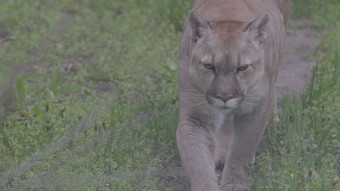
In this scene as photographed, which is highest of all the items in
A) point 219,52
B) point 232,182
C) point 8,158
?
point 219,52

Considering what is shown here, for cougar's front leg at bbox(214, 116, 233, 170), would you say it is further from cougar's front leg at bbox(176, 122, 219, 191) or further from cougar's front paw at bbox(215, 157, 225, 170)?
cougar's front leg at bbox(176, 122, 219, 191)

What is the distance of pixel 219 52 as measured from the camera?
12.1 ft

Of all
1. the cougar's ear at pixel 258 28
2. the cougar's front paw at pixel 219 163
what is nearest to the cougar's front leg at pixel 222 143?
the cougar's front paw at pixel 219 163

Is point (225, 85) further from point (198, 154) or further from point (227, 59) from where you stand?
point (198, 154)

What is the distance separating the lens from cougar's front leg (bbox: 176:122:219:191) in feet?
12.3

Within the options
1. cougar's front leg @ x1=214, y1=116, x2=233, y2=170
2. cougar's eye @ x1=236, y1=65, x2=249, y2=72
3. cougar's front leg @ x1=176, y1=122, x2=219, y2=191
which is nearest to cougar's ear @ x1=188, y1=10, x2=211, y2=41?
cougar's eye @ x1=236, y1=65, x2=249, y2=72

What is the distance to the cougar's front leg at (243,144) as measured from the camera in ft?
13.2

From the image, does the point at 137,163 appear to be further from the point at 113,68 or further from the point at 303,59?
the point at 303,59

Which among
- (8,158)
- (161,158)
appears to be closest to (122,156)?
(161,158)

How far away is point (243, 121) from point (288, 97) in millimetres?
1148

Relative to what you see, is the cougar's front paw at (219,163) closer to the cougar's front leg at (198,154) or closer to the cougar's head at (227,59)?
the cougar's front leg at (198,154)

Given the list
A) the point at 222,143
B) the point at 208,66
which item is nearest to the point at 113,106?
the point at 222,143

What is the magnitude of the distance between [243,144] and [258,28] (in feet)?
2.59

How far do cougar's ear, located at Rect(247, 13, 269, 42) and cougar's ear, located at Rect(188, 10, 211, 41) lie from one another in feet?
0.88
